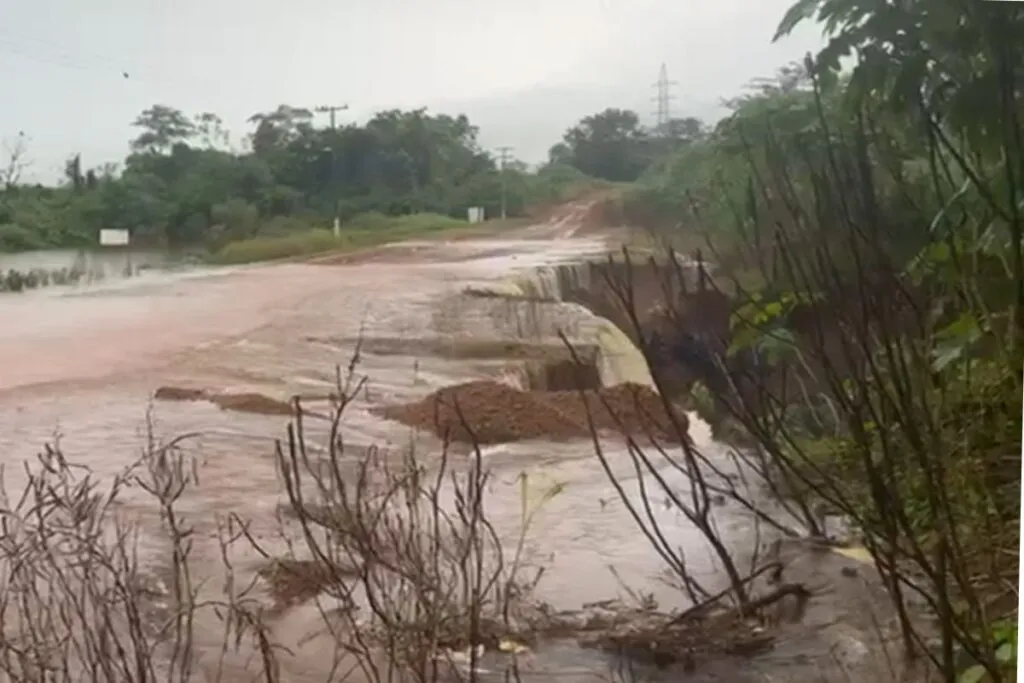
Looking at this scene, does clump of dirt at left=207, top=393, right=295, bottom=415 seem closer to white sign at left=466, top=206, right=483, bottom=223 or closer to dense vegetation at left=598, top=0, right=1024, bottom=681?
white sign at left=466, top=206, right=483, bottom=223

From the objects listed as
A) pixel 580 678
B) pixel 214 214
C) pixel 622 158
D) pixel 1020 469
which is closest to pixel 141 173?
pixel 214 214

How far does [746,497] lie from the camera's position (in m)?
1.39

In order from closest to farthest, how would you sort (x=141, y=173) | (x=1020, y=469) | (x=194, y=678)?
(x=194, y=678) < (x=141, y=173) < (x=1020, y=469)

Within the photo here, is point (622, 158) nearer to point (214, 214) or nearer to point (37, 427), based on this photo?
point (214, 214)

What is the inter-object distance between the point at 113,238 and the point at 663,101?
2.01 feet

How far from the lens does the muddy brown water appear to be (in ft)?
4.20

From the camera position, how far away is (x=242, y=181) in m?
1.35

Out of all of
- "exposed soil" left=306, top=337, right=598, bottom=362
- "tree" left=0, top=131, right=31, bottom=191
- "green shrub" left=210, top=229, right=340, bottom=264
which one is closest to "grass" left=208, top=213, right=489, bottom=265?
"green shrub" left=210, top=229, right=340, bottom=264

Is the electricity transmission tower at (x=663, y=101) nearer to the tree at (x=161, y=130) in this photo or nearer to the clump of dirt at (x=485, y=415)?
the clump of dirt at (x=485, y=415)

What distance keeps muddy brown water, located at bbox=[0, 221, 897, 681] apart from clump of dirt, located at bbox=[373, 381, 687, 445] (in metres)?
0.01

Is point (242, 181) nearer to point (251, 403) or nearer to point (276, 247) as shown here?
point (276, 247)

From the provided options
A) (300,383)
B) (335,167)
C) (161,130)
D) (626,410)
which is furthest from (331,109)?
(626,410)

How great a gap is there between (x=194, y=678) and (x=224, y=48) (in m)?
0.65

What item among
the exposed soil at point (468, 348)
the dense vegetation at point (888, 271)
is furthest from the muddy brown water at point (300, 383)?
the dense vegetation at point (888, 271)
